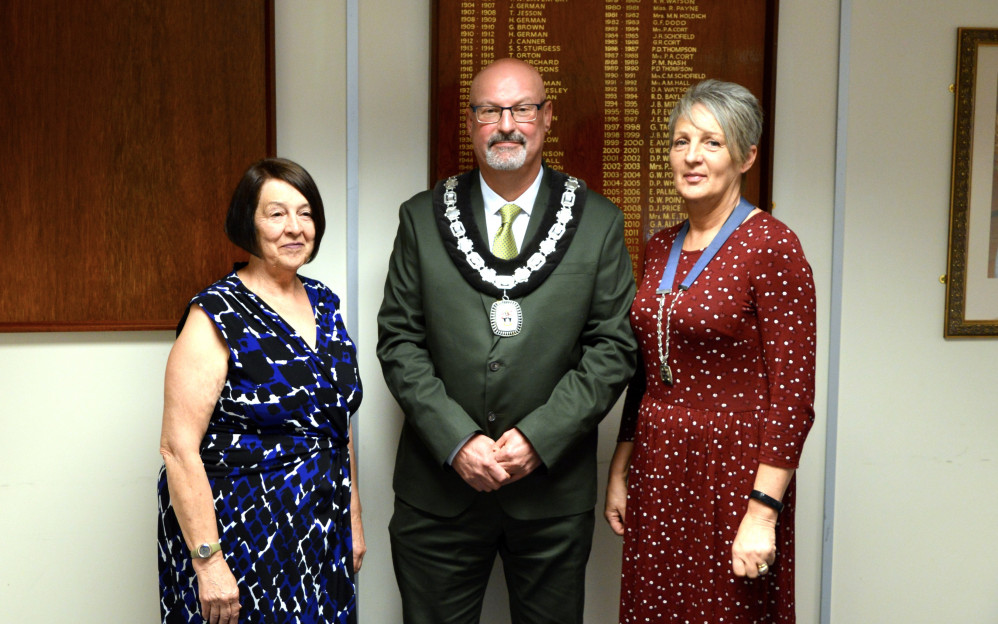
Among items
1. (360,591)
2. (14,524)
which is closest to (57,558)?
(14,524)

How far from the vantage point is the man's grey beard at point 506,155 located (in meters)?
2.01

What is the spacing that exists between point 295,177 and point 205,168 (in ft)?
1.96

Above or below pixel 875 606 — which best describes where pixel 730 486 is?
above

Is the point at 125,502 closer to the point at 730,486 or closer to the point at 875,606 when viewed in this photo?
the point at 730,486

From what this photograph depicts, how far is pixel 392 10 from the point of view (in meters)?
2.38

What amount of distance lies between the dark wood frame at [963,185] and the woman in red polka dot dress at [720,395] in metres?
1.08

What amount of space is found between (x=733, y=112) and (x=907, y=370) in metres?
1.27

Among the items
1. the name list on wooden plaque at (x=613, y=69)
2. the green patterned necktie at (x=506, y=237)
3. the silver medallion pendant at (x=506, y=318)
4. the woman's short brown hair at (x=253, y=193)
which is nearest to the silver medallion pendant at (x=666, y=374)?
the silver medallion pendant at (x=506, y=318)

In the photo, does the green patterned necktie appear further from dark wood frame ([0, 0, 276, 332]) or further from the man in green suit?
dark wood frame ([0, 0, 276, 332])

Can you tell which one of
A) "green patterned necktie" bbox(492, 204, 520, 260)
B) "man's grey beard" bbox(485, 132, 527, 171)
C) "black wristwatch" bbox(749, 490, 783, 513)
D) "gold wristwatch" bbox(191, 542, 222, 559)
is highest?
"man's grey beard" bbox(485, 132, 527, 171)

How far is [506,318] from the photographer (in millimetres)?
1970

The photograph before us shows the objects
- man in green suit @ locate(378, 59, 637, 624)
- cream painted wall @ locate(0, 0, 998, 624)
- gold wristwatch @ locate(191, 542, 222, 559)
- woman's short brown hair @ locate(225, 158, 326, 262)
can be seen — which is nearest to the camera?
gold wristwatch @ locate(191, 542, 222, 559)

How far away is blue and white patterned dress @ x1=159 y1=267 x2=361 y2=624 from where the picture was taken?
1717 mm

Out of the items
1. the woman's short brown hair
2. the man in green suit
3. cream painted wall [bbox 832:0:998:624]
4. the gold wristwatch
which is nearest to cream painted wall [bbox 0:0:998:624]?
cream painted wall [bbox 832:0:998:624]
